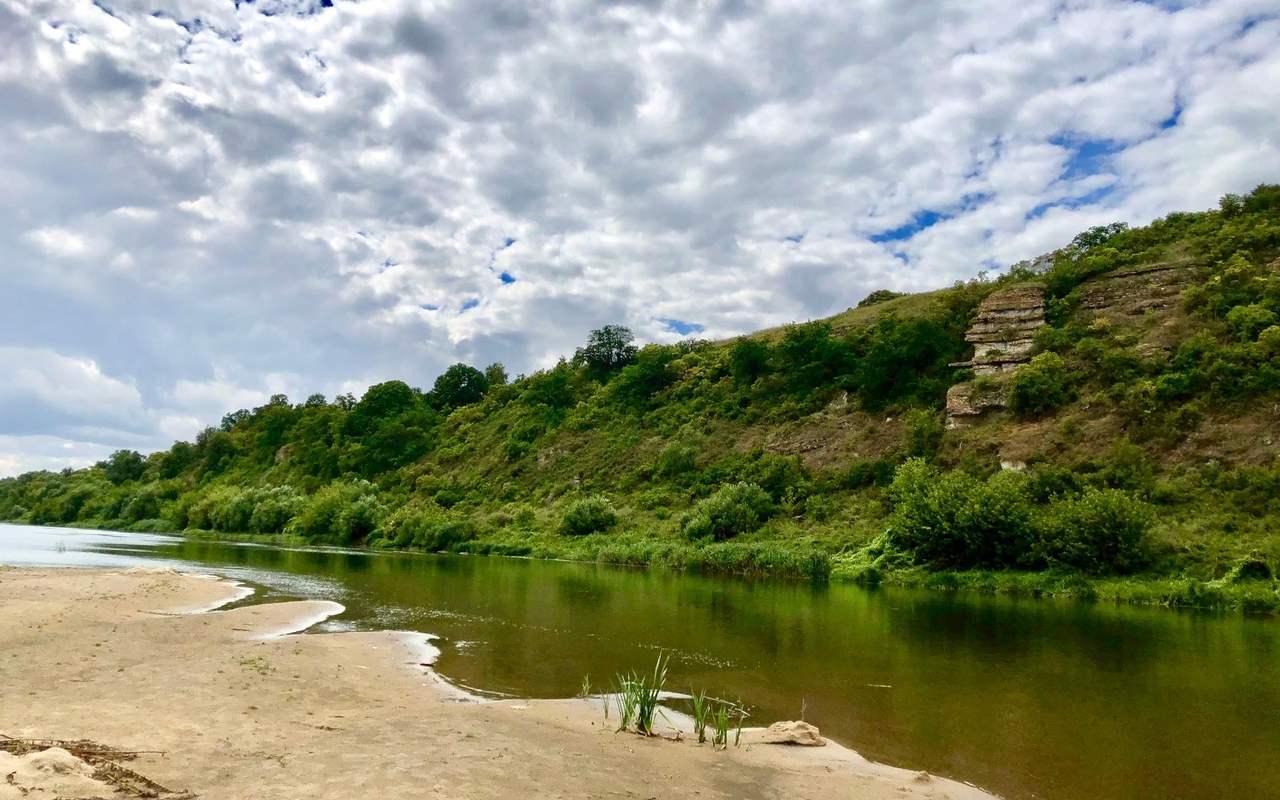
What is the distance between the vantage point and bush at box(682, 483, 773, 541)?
2137 inches

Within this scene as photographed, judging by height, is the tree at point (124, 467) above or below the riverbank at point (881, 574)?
above

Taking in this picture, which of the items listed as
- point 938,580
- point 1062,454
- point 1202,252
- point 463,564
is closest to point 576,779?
point 938,580

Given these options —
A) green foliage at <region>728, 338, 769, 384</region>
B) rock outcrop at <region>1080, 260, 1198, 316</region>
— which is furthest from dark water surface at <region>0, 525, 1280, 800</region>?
green foliage at <region>728, 338, 769, 384</region>

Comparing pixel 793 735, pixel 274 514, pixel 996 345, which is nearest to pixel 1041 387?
pixel 996 345

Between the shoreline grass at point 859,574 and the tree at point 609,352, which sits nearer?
the shoreline grass at point 859,574

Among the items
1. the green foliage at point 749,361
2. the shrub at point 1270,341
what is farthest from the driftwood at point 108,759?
the green foliage at point 749,361

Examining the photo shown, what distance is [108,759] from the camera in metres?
7.69

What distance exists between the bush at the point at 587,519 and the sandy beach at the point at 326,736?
46.4 m

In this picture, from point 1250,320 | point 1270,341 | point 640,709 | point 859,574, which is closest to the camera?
point 640,709

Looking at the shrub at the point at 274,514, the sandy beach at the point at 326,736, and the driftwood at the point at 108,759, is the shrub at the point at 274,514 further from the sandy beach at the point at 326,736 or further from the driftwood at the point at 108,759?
the driftwood at the point at 108,759

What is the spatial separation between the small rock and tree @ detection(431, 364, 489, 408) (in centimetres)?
11350

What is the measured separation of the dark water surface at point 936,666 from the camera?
1116cm

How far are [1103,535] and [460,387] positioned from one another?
103 m

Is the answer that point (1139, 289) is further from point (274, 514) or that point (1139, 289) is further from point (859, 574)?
point (274, 514)
